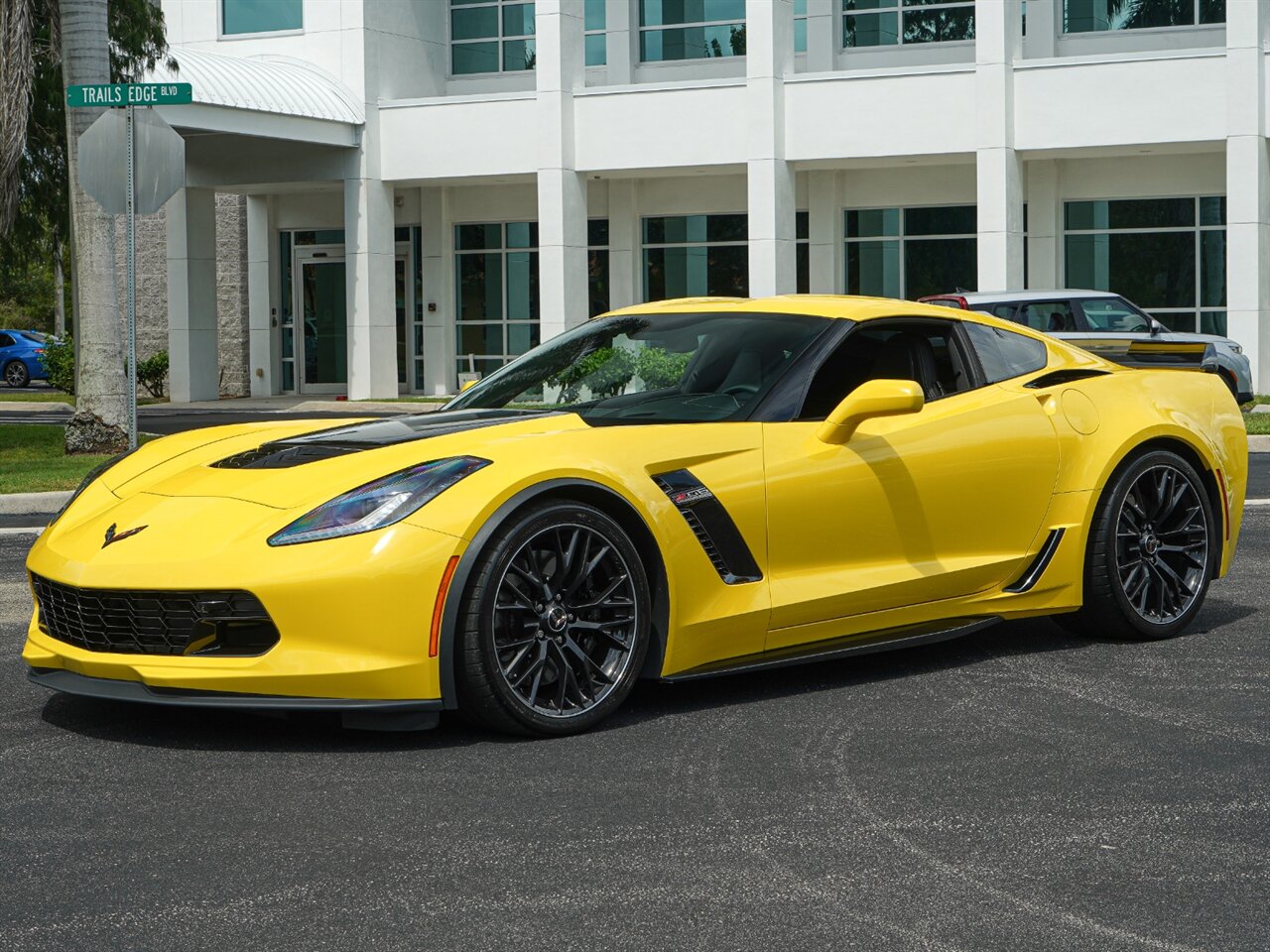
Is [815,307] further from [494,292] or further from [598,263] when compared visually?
[494,292]

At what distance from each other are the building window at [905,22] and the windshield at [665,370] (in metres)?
27.9

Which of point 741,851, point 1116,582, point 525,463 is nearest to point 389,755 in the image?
point 525,463

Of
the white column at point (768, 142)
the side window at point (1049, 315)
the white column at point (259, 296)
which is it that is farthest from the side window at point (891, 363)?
the white column at point (259, 296)

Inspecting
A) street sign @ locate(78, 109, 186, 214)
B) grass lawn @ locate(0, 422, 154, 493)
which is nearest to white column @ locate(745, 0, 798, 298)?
grass lawn @ locate(0, 422, 154, 493)

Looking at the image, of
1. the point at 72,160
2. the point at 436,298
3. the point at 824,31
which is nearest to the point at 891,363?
the point at 72,160

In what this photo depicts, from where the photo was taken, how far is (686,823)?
15.3 feet

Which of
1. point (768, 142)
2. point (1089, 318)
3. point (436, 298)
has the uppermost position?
point (768, 142)

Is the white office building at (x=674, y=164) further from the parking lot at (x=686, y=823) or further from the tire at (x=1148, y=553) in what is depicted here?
the parking lot at (x=686, y=823)

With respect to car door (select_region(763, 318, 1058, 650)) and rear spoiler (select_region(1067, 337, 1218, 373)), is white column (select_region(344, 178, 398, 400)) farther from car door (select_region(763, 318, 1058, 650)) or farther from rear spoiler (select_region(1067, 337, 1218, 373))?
car door (select_region(763, 318, 1058, 650))

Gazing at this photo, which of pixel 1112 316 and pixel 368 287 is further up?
pixel 368 287

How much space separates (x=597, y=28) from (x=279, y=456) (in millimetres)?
30816

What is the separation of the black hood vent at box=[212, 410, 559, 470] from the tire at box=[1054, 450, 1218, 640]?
2258 millimetres

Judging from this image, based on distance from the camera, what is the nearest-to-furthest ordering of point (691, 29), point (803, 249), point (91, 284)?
point (91, 284) < point (803, 249) < point (691, 29)

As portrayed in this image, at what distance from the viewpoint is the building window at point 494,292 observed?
36.5m
